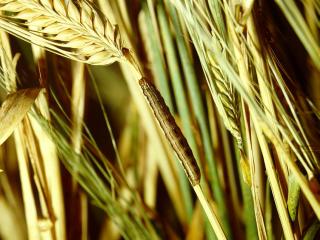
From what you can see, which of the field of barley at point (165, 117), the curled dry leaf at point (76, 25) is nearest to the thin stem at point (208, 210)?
the field of barley at point (165, 117)

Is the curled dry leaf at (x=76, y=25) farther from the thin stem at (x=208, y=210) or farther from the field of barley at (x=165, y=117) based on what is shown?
the thin stem at (x=208, y=210)

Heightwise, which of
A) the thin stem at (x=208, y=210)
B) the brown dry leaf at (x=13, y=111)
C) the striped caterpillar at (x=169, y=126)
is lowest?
the thin stem at (x=208, y=210)

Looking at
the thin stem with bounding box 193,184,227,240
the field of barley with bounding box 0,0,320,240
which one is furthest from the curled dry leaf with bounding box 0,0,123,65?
the thin stem with bounding box 193,184,227,240

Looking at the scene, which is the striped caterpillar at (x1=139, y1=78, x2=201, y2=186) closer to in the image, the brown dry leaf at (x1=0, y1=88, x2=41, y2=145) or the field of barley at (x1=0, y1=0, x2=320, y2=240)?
the field of barley at (x1=0, y1=0, x2=320, y2=240)

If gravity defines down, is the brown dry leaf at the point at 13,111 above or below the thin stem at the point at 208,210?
above

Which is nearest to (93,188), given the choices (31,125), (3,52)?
(31,125)
